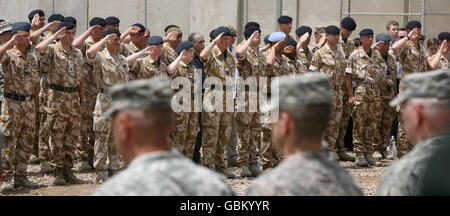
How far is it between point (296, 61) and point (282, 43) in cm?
47

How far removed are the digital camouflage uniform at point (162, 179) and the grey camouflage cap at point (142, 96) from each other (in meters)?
0.20

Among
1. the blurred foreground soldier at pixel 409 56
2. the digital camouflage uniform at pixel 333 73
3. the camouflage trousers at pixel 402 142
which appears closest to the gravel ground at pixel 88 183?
the camouflage trousers at pixel 402 142

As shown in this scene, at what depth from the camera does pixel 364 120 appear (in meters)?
12.4

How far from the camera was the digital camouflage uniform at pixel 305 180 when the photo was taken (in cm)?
326

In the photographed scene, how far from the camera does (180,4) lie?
1798 cm

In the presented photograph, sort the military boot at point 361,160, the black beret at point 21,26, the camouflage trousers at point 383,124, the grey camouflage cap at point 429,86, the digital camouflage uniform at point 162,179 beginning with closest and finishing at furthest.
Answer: the digital camouflage uniform at point 162,179 < the grey camouflage cap at point 429,86 < the black beret at point 21,26 < the military boot at point 361,160 < the camouflage trousers at point 383,124

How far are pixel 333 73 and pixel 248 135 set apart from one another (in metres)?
1.81

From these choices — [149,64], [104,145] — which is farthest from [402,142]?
[104,145]

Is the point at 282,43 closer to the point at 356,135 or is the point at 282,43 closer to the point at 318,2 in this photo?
the point at 356,135

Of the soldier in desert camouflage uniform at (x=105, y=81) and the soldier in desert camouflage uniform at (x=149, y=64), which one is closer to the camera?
the soldier in desert camouflage uniform at (x=105, y=81)

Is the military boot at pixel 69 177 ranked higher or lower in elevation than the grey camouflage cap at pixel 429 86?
lower

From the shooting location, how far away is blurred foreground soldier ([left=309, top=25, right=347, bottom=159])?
1188 centimetres

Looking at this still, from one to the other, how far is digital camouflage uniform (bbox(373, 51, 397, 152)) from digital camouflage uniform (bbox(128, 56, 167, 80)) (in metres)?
3.88

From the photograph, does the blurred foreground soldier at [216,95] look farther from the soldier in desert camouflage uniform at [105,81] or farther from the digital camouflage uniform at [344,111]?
the digital camouflage uniform at [344,111]
